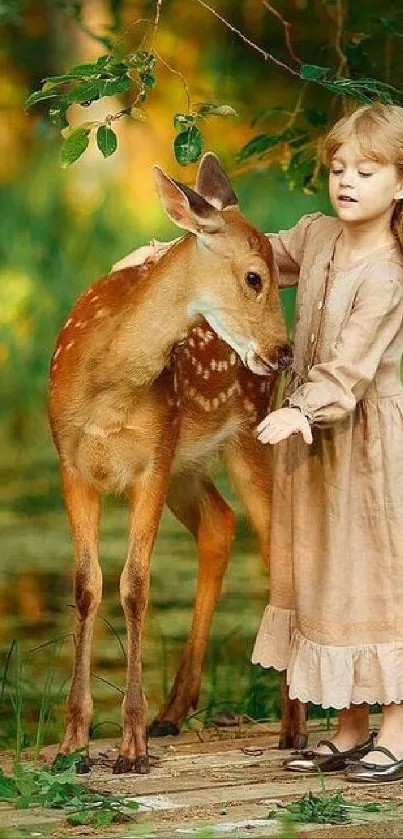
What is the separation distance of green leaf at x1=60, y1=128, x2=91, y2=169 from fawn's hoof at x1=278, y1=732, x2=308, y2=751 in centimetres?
150

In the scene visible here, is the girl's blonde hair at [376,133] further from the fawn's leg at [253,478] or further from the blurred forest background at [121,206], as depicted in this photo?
the fawn's leg at [253,478]

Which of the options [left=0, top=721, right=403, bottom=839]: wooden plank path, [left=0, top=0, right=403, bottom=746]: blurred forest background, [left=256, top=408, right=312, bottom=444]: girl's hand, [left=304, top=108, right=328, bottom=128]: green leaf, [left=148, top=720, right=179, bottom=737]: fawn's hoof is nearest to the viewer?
[left=0, top=721, right=403, bottom=839]: wooden plank path

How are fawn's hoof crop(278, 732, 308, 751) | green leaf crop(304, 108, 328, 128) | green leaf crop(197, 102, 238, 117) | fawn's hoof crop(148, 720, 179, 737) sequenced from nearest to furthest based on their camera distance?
green leaf crop(197, 102, 238, 117) < fawn's hoof crop(278, 732, 308, 751) < fawn's hoof crop(148, 720, 179, 737) < green leaf crop(304, 108, 328, 128)

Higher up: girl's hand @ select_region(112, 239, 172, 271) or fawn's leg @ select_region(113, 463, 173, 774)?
girl's hand @ select_region(112, 239, 172, 271)

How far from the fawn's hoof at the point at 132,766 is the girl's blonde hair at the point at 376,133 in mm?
1310

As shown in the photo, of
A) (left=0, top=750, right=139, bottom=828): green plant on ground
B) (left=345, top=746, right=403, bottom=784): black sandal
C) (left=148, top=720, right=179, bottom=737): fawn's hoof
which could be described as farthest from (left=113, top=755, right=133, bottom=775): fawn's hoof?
(left=148, top=720, right=179, bottom=737): fawn's hoof

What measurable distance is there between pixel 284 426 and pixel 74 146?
30.1 inches

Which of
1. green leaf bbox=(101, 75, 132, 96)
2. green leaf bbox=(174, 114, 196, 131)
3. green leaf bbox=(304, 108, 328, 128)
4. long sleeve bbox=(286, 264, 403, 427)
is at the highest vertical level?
green leaf bbox=(304, 108, 328, 128)

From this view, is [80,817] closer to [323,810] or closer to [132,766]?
[323,810]

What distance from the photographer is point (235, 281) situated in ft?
16.8

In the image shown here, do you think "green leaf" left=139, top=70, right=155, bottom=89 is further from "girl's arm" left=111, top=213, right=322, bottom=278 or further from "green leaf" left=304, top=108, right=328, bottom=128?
"green leaf" left=304, top=108, right=328, bottom=128

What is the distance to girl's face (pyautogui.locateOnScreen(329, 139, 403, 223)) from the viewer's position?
5035 millimetres

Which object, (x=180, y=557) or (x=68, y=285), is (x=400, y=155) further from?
(x=68, y=285)

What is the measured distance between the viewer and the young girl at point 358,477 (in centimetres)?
501
